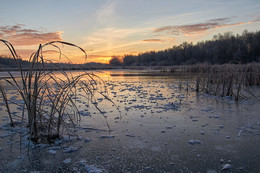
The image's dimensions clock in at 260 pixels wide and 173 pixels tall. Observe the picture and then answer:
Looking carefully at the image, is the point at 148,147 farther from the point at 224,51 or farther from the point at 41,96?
the point at 224,51

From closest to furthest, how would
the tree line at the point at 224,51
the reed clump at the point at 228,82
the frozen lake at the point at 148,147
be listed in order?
the frozen lake at the point at 148,147
the reed clump at the point at 228,82
the tree line at the point at 224,51

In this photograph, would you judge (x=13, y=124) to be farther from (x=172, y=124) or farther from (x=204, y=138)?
(x=204, y=138)

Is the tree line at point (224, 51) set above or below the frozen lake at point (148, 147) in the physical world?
above

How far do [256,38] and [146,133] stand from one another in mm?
68510

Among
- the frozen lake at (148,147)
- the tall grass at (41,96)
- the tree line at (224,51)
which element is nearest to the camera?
the frozen lake at (148,147)

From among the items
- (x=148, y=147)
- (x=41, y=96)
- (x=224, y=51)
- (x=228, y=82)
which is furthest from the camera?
(x=224, y=51)

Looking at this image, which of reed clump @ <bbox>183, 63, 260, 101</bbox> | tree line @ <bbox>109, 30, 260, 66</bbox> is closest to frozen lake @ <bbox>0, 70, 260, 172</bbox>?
reed clump @ <bbox>183, 63, 260, 101</bbox>

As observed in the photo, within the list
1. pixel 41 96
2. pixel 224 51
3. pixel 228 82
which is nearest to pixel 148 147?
pixel 41 96

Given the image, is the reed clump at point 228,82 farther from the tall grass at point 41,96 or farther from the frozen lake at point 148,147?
the tall grass at point 41,96

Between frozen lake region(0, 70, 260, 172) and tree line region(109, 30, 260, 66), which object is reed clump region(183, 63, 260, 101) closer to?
frozen lake region(0, 70, 260, 172)

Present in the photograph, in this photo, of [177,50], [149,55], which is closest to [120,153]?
[177,50]

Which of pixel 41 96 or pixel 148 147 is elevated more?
pixel 41 96

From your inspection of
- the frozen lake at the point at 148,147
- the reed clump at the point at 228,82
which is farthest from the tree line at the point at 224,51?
the frozen lake at the point at 148,147

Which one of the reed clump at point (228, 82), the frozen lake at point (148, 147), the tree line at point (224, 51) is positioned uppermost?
the tree line at point (224, 51)
